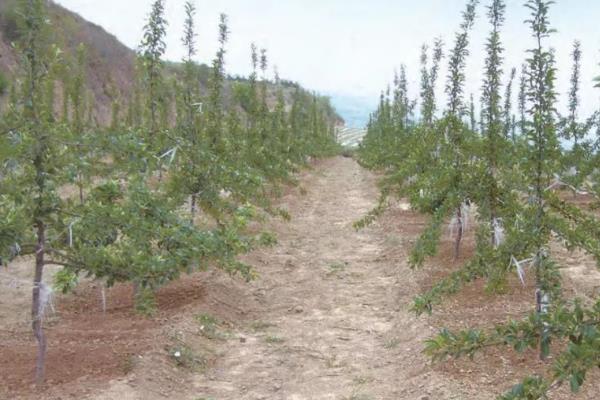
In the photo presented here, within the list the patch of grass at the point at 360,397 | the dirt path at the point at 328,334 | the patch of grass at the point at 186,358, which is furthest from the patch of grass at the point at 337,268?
the patch of grass at the point at 360,397

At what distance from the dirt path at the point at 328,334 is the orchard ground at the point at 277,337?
0.03 metres

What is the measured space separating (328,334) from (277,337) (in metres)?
0.86

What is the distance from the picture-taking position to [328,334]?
10508mm

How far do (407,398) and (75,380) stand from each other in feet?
13.5

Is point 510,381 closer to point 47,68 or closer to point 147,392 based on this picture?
point 147,392

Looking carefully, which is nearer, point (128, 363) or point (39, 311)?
point (39, 311)

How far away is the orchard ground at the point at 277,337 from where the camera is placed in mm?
7922

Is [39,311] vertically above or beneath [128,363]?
above

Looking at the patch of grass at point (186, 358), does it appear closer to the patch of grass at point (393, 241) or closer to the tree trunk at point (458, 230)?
the tree trunk at point (458, 230)

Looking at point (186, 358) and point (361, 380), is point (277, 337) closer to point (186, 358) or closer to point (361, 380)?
point (186, 358)

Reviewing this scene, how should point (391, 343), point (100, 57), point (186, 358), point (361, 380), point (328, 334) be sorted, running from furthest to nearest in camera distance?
point (100, 57) < point (328, 334) < point (391, 343) < point (186, 358) < point (361, 380)

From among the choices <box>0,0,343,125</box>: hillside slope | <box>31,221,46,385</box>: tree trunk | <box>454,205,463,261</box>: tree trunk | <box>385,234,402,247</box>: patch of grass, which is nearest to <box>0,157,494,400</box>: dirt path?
<box>31,221,46,385</box>: tree trunk

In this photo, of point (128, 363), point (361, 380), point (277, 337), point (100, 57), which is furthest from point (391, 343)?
point (100, 57)

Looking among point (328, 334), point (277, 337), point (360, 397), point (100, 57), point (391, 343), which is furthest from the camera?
point (100, 57)
